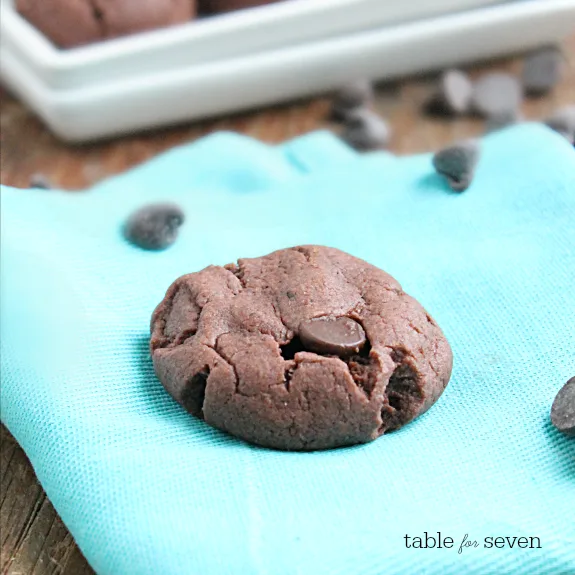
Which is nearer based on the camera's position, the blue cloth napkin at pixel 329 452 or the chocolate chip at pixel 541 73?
the blue cloth napkin at pixel 329 452

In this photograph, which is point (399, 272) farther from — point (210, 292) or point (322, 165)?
point (322, 165)

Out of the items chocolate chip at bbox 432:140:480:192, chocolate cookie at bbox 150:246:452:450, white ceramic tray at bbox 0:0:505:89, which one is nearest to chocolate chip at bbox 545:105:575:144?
chocolate chip at bbox 432:140:480:192

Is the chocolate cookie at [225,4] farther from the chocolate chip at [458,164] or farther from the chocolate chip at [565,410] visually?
the chocolate chip at [565,410]

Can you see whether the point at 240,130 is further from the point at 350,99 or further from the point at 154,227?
the point at 154,227

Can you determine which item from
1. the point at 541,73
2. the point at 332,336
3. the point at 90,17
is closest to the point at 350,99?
the point at 541,73

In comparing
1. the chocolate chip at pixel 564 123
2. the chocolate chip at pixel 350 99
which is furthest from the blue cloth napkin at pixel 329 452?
the chocolate chip at pixel 350 99

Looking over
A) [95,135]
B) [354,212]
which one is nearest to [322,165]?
Result: [354,212]
